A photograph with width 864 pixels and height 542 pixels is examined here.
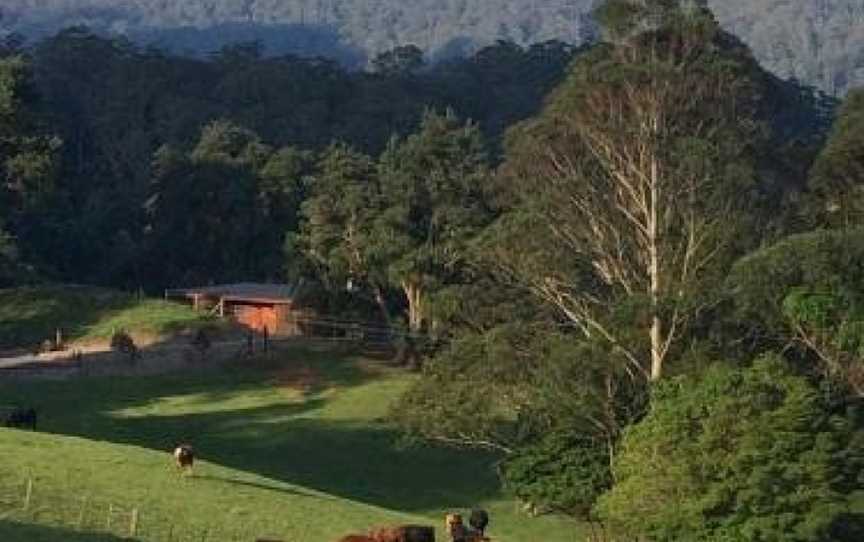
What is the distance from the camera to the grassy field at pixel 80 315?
85000 millimetres

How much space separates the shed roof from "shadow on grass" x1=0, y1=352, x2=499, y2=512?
45.6 ft

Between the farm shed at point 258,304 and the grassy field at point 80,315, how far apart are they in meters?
4.92

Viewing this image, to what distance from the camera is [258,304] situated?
93.4 m

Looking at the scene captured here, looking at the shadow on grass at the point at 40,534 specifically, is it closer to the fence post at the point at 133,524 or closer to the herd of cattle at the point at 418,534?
the fence post at the point at 133,524

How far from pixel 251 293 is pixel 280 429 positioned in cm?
3195

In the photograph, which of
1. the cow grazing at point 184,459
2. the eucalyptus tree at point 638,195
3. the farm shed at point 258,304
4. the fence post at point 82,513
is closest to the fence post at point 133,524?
the fence post at point 82,513

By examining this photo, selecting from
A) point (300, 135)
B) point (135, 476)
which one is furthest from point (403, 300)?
point (300, 135)

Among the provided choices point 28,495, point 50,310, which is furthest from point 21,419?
point 50,310

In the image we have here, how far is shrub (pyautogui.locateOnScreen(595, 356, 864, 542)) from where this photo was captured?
40125mm

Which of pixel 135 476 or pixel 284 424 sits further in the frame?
pixel 284 424

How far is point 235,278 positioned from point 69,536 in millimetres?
86753

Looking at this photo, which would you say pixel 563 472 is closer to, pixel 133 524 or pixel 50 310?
pixel 133 524

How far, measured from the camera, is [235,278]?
115 m

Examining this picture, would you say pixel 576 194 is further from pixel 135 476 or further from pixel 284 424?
pixel 284 424
